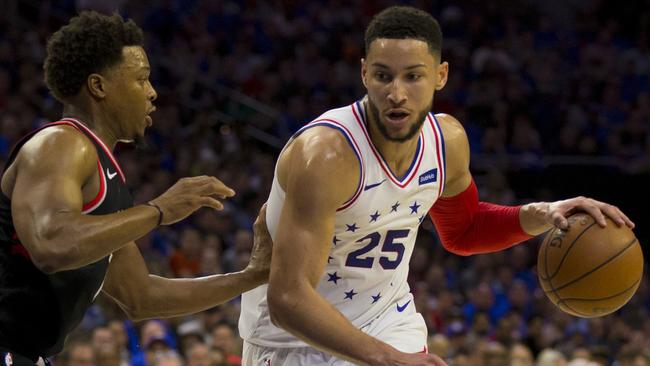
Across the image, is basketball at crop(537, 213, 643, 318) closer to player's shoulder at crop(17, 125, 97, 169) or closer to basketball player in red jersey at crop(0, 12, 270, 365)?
basketball player in red jersey at crop(0, 12, 270, 365)

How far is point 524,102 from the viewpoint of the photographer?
1195cm

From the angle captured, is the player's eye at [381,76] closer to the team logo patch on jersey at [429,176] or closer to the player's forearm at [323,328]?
the team logo patch on jersey at [429,176]

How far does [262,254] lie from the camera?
4.05m

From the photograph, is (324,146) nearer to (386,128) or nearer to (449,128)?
(386,128)

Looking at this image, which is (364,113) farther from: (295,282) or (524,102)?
(524,102)

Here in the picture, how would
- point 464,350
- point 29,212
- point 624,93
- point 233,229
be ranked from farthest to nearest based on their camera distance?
point 624,93, point 233,229, point 464,350, point 29,212

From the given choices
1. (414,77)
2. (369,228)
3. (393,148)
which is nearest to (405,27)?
(414,77)

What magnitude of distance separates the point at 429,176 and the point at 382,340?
26.7 inches

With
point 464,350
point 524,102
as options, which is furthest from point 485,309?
point 524,102

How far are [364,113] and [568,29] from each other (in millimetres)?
11407

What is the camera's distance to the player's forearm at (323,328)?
3195 mm

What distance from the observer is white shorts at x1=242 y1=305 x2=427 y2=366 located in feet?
12.4

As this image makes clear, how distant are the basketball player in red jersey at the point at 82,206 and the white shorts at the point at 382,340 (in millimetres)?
294

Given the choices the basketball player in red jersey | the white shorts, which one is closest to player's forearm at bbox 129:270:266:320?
the basketball player in red jersey
